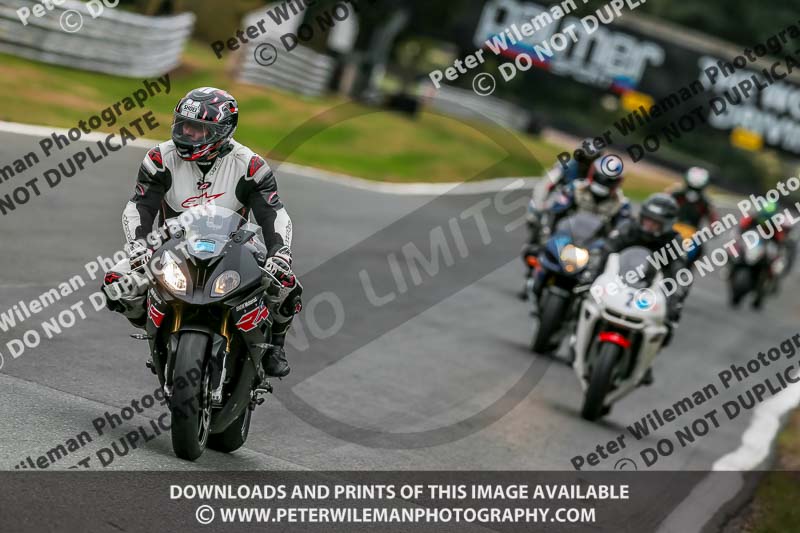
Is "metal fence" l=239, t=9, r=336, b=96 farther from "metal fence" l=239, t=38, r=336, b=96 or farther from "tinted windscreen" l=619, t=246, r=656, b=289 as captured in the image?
"tinted windscreen" l=619, t=246, r=656, b=289

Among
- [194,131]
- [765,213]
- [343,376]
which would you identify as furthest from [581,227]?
[765,213]

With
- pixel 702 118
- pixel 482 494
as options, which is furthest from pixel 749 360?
pixel 702 118

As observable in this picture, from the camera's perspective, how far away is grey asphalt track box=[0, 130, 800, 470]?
7582 mm

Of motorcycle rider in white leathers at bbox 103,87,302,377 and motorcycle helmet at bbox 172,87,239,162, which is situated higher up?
motorcycle helmet at bbox 172,87,239,162

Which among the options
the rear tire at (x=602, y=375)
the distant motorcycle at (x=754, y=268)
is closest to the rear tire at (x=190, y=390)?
the rear tire at (x=602, y=375)

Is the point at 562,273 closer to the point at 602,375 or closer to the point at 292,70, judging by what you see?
the point at 602,375

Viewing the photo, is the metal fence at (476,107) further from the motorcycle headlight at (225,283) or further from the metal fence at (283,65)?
the motorcycle headlight at (225,283)

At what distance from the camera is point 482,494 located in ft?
25.9

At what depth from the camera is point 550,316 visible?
12.9 m

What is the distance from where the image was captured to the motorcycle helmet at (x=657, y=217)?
11.0 m

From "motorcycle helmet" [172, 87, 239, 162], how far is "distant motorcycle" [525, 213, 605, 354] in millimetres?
6384

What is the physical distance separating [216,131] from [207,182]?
1.18 ft

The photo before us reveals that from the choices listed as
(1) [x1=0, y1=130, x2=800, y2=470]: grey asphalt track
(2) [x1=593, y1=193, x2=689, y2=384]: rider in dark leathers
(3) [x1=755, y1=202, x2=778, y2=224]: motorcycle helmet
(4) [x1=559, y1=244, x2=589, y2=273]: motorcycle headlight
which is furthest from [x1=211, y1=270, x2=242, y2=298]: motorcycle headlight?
(3) [x1=755, y1=202, x2=778, y2=224]: motorcycle helmet

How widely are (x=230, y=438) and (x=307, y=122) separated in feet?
70.7
